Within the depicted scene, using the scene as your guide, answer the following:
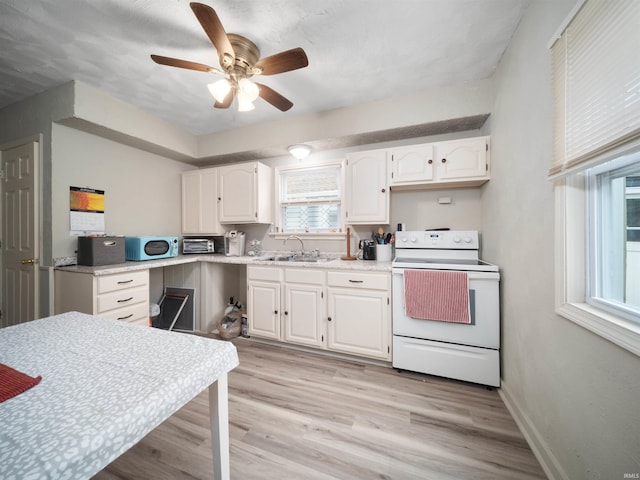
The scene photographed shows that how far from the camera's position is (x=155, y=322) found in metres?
2.98

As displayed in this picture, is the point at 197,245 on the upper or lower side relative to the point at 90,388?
upper

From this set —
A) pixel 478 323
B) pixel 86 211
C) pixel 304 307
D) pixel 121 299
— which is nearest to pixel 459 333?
pixel 478 323

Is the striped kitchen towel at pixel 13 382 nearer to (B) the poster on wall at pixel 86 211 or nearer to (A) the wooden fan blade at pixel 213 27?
(A) the wooden fan blade at pixel 213 27

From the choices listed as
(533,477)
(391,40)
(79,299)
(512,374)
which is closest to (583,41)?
(391,40)

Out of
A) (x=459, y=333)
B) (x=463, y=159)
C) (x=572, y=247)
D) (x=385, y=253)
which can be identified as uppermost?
(x=463, y=159)

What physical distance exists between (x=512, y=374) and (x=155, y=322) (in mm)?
3650

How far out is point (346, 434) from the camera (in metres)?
1.39

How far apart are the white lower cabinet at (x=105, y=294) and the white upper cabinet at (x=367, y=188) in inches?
83.5

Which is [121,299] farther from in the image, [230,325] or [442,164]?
[442,164]

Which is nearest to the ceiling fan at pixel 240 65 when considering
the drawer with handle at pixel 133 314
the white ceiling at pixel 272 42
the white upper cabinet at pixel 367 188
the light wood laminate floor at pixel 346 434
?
the white ceiling at pixel 272 42

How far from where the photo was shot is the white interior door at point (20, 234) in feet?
7.27

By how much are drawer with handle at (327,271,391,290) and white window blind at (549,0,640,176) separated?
49.7 inches

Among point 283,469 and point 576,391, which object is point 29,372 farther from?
point 576,391

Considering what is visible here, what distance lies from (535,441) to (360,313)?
1237 millimetres
